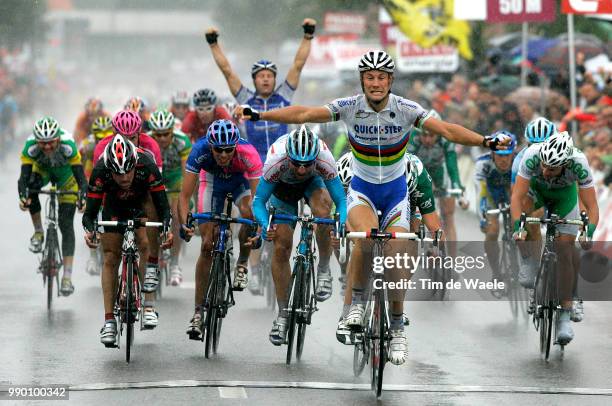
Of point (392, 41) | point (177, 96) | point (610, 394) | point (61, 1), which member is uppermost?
point (61, 1)

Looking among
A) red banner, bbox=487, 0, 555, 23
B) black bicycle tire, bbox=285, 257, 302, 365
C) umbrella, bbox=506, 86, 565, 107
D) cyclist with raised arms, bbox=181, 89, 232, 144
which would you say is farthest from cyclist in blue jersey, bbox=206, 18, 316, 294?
red banner, bbox=487, 0, 555, 23

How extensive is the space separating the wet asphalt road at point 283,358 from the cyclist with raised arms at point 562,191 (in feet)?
1.78

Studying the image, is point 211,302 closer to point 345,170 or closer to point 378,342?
point 378,342

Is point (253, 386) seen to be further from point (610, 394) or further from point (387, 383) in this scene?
point (610, 394)

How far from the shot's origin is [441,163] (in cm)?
1628

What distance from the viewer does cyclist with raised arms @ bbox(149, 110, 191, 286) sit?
15.0 meters

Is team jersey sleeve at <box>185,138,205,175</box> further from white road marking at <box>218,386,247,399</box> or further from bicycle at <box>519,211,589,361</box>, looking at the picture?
bicycle at <box>519,211,589,361</box>

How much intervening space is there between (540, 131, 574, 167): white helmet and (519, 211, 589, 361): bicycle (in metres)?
0.44

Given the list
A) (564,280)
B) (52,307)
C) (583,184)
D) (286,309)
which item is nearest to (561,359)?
(564,280)

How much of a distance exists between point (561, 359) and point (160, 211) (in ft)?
11.2

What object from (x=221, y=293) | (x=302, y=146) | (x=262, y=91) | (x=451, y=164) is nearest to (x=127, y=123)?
(x=221, y=293)

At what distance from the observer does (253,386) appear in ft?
33.0

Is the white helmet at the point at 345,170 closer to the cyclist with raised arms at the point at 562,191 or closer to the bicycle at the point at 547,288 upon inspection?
the cyclist with raised arms at the point at 562,191

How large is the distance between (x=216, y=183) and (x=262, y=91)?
10.5 ft
